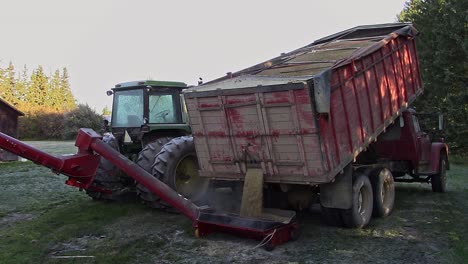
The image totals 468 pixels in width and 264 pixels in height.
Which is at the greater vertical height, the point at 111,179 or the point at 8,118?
the point at 8,118

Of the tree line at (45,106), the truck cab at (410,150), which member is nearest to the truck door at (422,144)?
the truck cab at (410,150)

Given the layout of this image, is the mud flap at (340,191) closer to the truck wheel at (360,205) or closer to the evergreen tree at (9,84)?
the truck wheel at (360,205)

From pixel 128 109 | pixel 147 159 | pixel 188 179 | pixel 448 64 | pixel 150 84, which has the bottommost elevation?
pixel 188 179

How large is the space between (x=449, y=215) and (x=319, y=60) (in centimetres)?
362

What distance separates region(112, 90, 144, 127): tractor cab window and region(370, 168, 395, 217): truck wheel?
15.2 ft

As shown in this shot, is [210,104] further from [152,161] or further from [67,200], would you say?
[67,200]

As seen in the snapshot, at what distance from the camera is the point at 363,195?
7484 millimetres

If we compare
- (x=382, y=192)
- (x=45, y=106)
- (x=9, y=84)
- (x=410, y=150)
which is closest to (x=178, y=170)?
(x=382, y=192)

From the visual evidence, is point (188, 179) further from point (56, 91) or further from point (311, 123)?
point (56, 91)

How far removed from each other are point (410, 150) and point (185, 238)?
575 centimetres

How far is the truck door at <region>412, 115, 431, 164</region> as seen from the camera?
1034 cm

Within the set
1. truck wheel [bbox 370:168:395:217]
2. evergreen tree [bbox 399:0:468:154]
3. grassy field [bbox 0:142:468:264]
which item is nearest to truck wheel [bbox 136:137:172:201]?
grassy field [bbox 0:142:468:264]

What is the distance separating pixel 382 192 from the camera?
8.12 meters

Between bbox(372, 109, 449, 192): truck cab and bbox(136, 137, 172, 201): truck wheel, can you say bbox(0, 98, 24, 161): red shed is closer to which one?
bbox(136, 137, 172, 201): truck wheel
